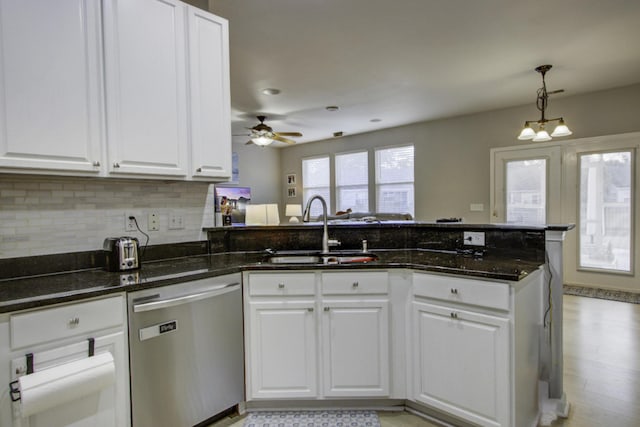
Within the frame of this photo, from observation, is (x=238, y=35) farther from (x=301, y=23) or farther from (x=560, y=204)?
(x=560, y=204)

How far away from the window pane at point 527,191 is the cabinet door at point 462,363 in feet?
13.2

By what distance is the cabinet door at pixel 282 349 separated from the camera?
2.03 m

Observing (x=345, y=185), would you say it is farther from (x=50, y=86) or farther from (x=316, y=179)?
(x=50, y=86)

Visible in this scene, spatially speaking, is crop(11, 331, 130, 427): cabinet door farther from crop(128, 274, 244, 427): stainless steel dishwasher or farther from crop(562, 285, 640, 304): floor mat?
crop(562, 285, 640, 304): floor mat

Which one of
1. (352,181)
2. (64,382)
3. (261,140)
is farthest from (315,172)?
(64,382)

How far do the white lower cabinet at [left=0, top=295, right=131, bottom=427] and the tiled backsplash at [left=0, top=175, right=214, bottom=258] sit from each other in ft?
2.09

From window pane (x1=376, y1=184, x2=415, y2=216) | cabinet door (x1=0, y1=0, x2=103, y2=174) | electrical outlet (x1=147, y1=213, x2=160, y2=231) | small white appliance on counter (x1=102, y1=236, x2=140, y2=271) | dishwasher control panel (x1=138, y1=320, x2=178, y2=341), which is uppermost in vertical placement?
cabinet door (x1=0, y1=0, x2=103, y2=174)

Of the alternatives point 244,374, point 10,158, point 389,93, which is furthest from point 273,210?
point 10,158

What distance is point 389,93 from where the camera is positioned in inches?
187

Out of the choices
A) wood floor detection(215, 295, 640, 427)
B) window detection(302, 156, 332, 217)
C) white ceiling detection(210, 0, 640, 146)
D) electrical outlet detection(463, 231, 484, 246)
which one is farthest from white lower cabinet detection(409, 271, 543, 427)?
window detection(302, 156, 332, 217)

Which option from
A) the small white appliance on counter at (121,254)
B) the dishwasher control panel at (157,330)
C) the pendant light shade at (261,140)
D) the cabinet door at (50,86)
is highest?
the pendant light shade at (261,140)

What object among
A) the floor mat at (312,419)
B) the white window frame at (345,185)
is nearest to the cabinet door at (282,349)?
the floor mat at (312,419)

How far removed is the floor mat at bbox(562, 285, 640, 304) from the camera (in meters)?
4.34

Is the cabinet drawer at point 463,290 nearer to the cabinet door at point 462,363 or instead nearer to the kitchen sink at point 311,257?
the cabinet door at point 462,363
